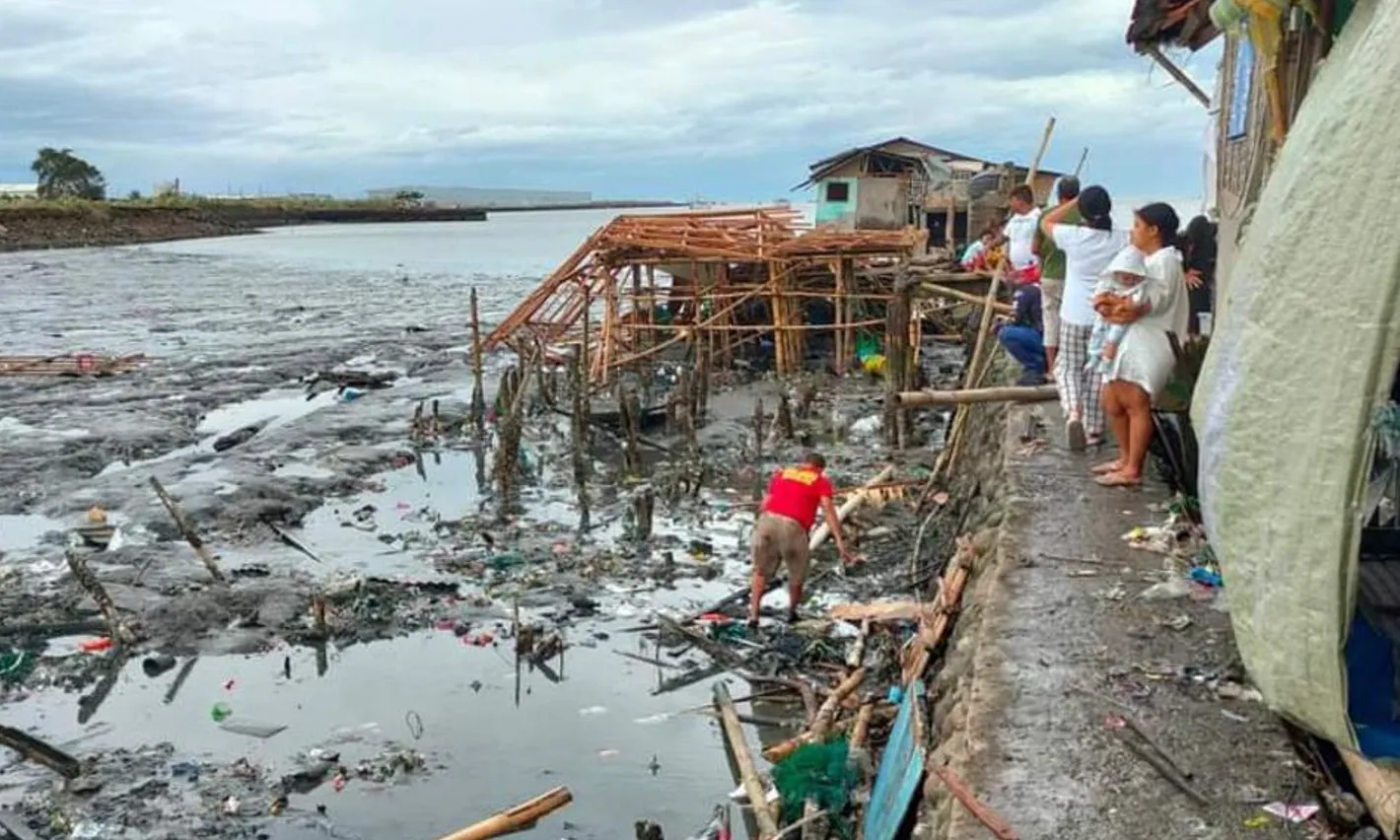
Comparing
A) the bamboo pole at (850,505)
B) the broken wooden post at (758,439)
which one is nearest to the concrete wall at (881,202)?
the broken wooden post at (758,439)

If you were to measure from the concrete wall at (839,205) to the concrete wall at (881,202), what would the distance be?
15 centimetres

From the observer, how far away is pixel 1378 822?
3.88 metres

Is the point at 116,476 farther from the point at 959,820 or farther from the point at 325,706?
the point at 959,820

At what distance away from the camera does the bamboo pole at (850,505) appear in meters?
12.1

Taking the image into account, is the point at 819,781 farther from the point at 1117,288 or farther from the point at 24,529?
the point at 24,529

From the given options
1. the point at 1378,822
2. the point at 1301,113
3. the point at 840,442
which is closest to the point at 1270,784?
the point at 1378,822

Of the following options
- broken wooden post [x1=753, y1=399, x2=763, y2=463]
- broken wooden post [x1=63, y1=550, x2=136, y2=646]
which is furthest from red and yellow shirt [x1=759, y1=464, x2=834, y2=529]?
broken wooden post [x1=753, y1=399, x2=763, y2=463]

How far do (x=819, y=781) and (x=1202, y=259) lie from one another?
20.7 ft

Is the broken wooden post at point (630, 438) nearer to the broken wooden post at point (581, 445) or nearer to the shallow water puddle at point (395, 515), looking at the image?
the broken wooden post at point (581, 445)

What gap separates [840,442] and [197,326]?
26.1 metres

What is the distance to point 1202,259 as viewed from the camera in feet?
33.9

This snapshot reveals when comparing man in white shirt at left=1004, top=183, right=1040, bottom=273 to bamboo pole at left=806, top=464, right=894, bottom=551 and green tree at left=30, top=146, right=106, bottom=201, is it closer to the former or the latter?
bamboo pole at left=806, top=464, right=894, bottom=551

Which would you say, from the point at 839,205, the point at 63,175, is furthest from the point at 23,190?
the point at 839,205

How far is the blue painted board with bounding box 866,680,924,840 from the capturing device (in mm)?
5125
